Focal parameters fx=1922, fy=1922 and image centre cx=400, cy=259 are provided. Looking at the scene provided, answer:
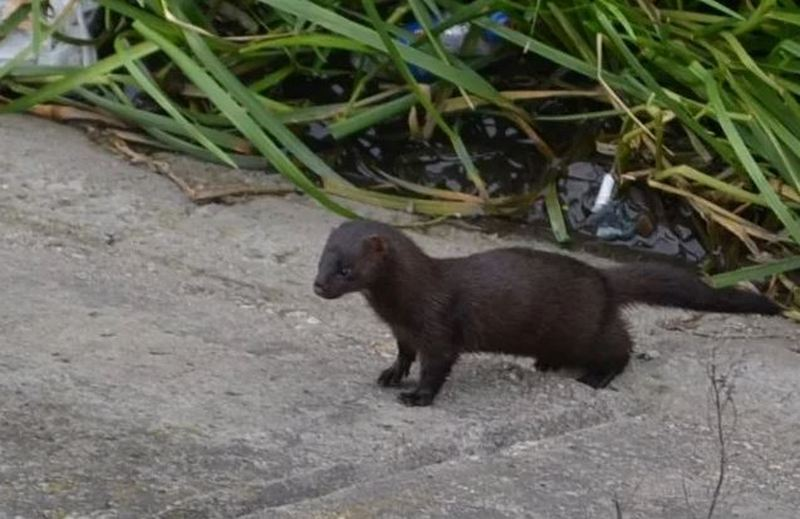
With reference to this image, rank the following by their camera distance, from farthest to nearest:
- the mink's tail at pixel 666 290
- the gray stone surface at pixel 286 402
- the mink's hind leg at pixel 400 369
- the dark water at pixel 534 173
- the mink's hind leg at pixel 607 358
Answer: the dark water at pixel 534 173 < the mink's tail at pixel 666 290 < the mink's hind leg at pixel 607 358 < the mink's hind leg at pixel 400 369 < the gray stone surface at pixel 286 402

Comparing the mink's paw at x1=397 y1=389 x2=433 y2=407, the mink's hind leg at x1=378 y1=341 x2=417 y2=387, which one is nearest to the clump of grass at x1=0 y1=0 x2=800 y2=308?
the mink's hind leg at x1=378 y1=341 x2=417 y2=387

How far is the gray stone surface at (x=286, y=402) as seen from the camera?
112 inches

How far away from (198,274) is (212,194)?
1.82ft

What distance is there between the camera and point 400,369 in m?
3.43

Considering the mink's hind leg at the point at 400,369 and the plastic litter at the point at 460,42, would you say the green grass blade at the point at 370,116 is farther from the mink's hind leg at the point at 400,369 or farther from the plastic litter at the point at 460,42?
the mink's hind leg at the point at 400,369

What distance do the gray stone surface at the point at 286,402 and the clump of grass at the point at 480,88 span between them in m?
0.26

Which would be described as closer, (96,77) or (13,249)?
(13,249)

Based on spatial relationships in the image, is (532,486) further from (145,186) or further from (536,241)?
(145,186)

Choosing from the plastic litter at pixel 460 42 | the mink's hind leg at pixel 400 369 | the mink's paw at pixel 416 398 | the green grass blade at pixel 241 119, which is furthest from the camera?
the plastic litter at pixel 460 42

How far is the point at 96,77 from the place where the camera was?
4715 mm

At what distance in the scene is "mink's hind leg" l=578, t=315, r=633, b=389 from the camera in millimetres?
3563

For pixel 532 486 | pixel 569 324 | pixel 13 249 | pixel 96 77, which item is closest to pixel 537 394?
pixel 569 324

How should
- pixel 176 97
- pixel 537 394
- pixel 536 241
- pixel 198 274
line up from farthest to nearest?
1. pixel 176 97
2. pixel 536 241
3. pixel 198 274
4. pixel 537 394

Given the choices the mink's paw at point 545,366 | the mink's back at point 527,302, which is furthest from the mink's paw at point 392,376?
the mink's paw at point 545,366
